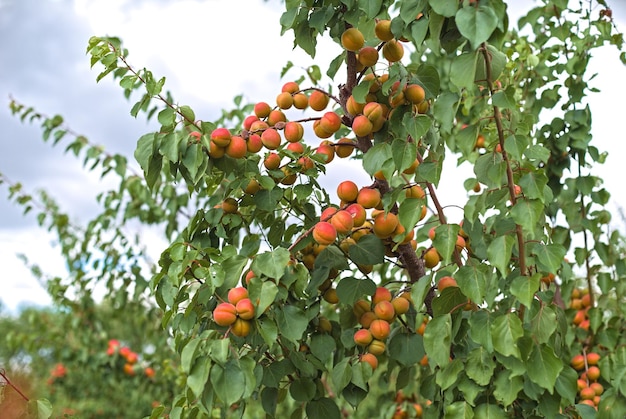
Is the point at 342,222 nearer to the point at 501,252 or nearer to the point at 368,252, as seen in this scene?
the point at 368,252

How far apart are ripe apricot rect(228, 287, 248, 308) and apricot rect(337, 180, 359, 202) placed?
0.87ft

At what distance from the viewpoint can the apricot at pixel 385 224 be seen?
116cm

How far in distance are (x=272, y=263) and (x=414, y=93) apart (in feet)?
1.20

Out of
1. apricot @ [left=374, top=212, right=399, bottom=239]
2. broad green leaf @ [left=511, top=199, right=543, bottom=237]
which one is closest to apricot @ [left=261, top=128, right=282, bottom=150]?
apricot @ [left=374, top=212, right=399, bottom=239]

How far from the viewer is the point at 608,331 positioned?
1.72 meters

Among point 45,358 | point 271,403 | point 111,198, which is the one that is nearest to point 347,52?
point 271,403

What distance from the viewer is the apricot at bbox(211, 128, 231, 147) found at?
→ 3.69 feet

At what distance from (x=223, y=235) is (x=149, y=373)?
2194 millimetres

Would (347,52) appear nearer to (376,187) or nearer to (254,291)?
(376,187)

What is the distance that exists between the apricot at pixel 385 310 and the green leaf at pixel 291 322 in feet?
0.62

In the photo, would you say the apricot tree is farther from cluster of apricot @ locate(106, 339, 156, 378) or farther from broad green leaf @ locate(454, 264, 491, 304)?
cluster of apricot @ locate(106, 339, 156, 378)

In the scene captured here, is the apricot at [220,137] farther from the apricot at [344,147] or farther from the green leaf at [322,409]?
the green leaf at [322,409]

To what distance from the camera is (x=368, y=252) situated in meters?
1.16

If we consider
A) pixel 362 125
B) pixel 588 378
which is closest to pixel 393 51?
pixel 362 125
